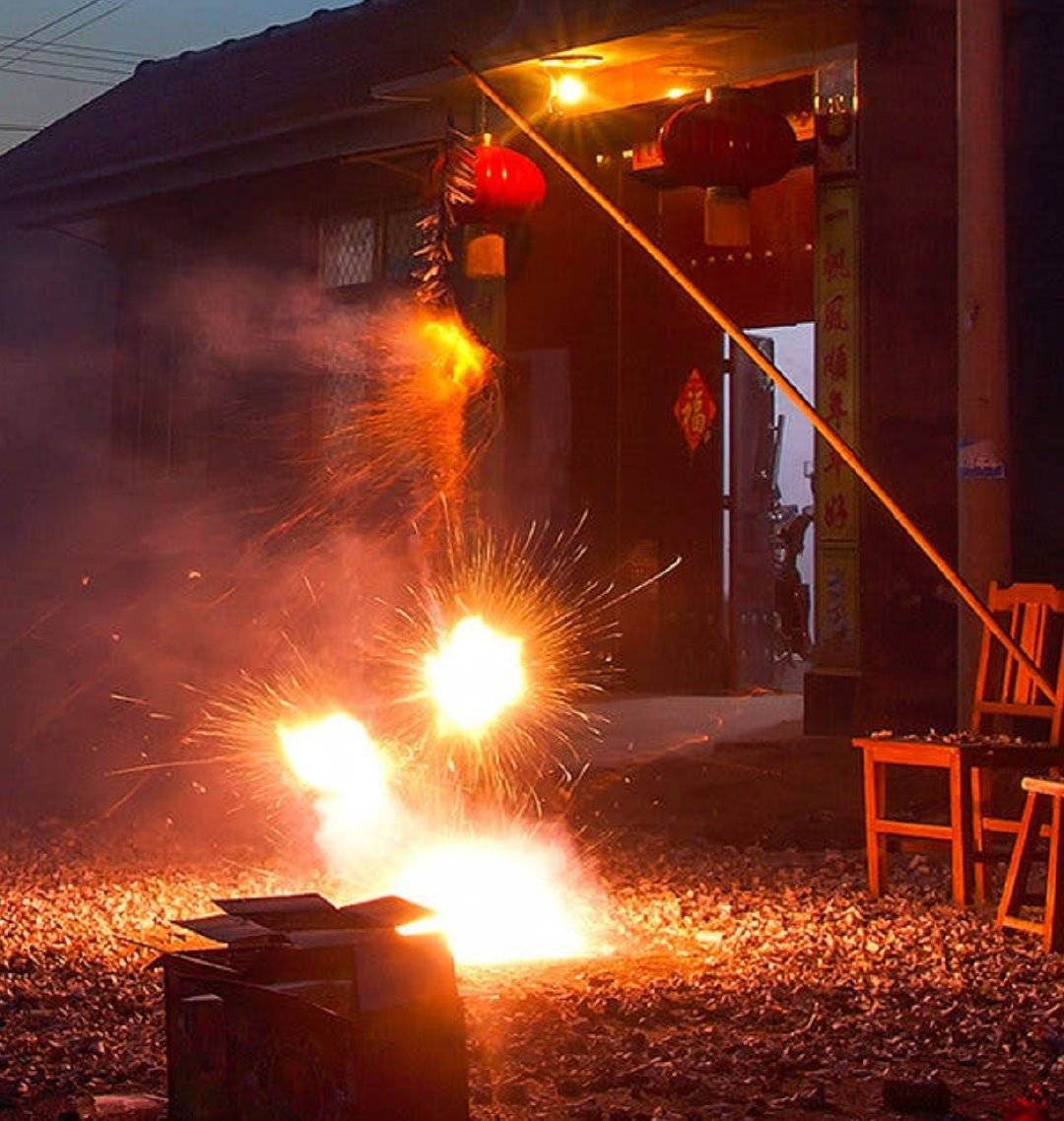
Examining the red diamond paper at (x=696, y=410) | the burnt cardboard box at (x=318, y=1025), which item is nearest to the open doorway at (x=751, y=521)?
the red diamond paper at (x=696, y=410)

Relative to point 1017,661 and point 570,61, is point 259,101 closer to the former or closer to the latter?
point 570,61

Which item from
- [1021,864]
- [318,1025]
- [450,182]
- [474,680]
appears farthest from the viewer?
[450,182]

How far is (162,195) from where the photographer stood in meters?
16.8

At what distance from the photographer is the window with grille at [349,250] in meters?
15.6

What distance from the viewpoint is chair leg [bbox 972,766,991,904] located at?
7.48 m

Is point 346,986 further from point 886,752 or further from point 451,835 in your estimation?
point 451,835

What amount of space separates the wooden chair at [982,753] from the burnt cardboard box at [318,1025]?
3.36m

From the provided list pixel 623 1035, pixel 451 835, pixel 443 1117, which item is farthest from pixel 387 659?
pixel 443 1117

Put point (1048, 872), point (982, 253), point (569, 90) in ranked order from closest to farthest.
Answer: point (1048, 872), point (982, 253), point (569, 90)

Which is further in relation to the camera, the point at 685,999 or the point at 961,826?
the point at 961,826

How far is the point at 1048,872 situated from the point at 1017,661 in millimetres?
1086

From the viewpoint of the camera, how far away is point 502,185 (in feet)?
37.2

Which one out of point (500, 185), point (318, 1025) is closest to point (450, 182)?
point (500, 185)

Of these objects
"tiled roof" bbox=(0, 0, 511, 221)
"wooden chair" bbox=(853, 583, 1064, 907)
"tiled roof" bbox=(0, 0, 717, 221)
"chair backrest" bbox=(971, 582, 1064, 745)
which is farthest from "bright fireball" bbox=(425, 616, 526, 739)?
"tiled roof" bbox=(0, 0, 511, 221)
